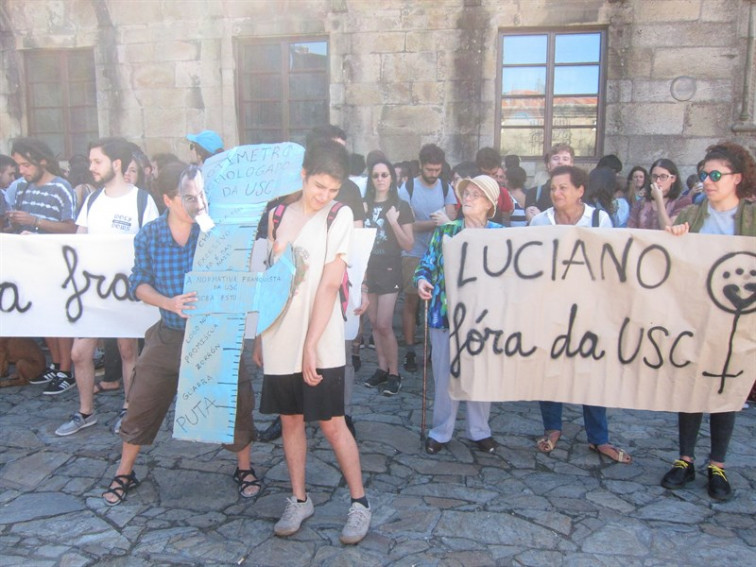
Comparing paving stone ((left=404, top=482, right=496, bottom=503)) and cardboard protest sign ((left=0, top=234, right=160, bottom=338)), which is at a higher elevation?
cardboard protest sign ((left=0, top=234, right=160, bottom=338))

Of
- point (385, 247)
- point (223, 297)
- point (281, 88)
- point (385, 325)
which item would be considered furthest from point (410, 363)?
point (281, 88)

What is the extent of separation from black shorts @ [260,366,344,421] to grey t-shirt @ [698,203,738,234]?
2.35 m

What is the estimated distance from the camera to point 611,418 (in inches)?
209

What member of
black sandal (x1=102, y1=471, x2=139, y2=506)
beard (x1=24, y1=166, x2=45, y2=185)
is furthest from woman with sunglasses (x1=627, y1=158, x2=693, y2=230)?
beard (x1=24, y1=166, x2=45, y2=185)

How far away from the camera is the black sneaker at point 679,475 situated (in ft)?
13.4

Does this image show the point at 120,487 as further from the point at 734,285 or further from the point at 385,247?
the point at 734,285

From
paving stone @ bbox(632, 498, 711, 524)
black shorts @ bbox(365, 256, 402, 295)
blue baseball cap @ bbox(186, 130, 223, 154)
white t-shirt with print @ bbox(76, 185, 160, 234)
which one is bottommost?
paving stone @ bbox(632, 498, 711, 524)

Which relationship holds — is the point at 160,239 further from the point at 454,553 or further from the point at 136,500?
the point at 454,553

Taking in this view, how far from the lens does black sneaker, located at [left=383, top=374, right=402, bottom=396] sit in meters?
5.84

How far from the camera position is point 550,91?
31.4 feet

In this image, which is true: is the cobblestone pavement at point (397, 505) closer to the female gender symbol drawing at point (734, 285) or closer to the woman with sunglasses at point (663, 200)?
the female gender symbol drawing at point (734, 285)

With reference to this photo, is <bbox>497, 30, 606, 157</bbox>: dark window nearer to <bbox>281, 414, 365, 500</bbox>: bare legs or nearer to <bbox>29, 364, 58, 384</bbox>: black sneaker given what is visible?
<bbox>29, 364, 58, 384</bbox>: black sneaker

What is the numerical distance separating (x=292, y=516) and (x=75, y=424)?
215 centimetres


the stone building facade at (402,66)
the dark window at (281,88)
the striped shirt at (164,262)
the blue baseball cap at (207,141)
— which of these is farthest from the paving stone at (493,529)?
the dark window at (281,88)
